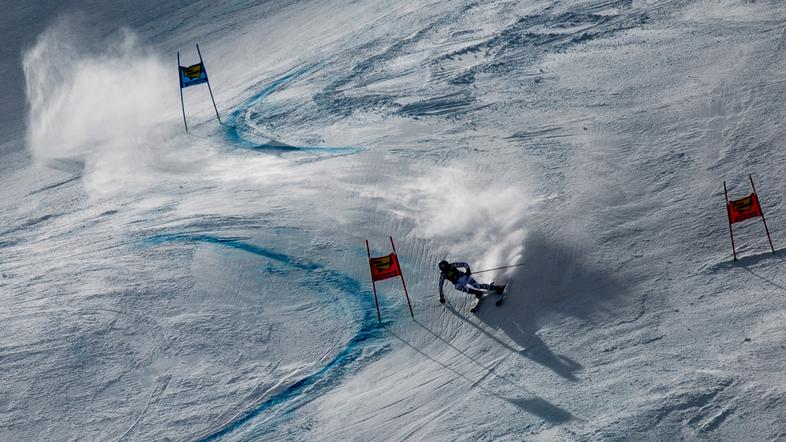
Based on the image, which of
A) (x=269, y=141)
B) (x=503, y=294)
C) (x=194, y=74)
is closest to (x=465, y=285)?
(x=503, y=294)

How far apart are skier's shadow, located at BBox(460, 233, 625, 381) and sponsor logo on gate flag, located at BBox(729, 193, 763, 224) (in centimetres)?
180

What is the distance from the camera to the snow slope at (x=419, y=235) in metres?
10.3

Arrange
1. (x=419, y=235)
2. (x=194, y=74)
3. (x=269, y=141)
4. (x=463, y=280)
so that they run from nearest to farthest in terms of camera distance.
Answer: (x=463, y=280) < (x=419, y=235) < (x=269, y=141) < (x=194, y=74)

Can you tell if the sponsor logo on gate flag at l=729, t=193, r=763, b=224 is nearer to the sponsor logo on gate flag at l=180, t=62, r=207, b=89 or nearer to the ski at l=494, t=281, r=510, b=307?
the ski at l=494, t=281, r=510, b=307

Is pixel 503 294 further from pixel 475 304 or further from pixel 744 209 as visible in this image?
pixel 744 209

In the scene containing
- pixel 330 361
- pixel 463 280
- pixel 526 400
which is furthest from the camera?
pixel 463 280

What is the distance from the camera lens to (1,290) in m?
14.5

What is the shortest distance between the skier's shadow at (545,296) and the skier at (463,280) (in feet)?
0.67

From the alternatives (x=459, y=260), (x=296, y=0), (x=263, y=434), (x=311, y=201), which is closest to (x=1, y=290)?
(x=311, y=201)

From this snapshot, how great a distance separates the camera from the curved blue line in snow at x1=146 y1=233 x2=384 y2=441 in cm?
1083

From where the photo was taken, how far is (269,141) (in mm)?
18062

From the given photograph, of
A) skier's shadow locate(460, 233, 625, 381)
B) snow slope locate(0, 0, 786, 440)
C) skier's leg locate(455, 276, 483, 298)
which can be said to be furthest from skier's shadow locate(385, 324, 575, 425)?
skier's leg locate(455, 276, 483, 298)

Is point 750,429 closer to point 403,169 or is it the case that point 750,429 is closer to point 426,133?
point 403,169

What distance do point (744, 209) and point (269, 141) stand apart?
10.4 meters
